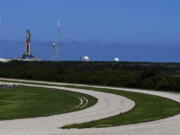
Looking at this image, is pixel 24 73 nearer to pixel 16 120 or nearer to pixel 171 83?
pixel 171 83

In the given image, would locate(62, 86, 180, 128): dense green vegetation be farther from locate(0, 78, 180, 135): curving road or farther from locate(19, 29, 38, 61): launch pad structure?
locate(19, 29, 38, 61): launch pad structure

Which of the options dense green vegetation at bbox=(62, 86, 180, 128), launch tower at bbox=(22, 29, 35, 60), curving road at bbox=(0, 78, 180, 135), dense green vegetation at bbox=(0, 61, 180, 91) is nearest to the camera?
curving road at bbox=(0, 78, 180, 135)

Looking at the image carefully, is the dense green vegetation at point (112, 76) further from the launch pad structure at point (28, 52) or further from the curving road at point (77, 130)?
the launch pad structure at point (28, 52)

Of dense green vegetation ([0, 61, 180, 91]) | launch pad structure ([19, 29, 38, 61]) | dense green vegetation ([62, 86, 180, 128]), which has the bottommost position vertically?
dense green vegetation ([62, 86, 180, 128])

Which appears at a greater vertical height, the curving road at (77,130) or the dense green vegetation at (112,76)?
the dense green vegetation at (112,76)

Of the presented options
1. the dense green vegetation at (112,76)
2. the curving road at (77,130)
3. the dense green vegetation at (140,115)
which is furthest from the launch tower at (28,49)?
the curving road at (77,130)

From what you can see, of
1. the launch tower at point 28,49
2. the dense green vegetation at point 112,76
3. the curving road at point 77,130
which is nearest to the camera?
the curving road at point 77,130

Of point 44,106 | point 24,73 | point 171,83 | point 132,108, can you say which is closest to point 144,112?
point 132,108

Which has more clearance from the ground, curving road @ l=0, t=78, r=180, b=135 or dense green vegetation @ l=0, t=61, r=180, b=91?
dense green vegetation @ l=0, t=61, r=180, b=91

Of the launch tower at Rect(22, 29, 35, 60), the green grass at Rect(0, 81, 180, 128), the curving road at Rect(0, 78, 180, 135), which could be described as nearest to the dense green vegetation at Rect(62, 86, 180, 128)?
the green grass at Rect(0, 81, 180, 128)

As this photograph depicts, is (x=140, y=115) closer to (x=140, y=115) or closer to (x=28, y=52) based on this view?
(x=140, y=115)

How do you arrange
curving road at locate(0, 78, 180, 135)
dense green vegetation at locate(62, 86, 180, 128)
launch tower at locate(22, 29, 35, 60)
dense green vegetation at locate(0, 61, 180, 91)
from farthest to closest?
1. launch tower at locate(22, 29, 35, 60)
2. dense green vegetation at locate(0, 61, 180, 91)
3. dense green vegetation at locate(62, 86, 180, 128)
4. curving road at locate(0, 78, 180, 135)

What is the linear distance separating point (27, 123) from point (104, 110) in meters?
6.57

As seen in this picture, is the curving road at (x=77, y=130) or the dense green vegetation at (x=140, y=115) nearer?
the curving road at (x=77, y=130)
